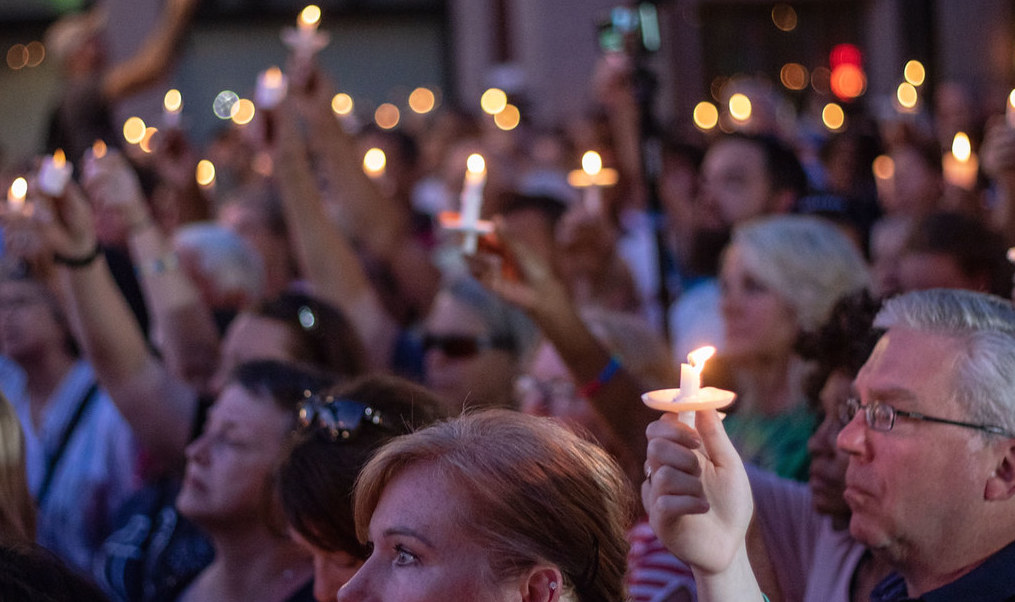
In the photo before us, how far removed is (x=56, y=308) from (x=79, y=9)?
12.2 meters

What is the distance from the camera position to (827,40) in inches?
598

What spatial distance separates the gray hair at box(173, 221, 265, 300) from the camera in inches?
176

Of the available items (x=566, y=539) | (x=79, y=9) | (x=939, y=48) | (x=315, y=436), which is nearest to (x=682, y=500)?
(x=566, y=539)

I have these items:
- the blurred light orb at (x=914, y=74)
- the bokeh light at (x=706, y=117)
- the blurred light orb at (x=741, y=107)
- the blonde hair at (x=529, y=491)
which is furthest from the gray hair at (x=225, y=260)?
the blurred light orb at (x=914, y=74)

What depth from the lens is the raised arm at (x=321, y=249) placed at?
13.3 feet

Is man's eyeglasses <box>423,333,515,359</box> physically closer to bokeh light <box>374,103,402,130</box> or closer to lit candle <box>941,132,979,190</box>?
lit candle <box>941,132,979,190</box>

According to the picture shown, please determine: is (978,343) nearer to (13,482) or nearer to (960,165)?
(13,482)

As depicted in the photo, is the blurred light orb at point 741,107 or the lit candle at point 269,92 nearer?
the lit candle at point 269,92

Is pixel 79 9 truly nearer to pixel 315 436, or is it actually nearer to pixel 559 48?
pixel 559 48

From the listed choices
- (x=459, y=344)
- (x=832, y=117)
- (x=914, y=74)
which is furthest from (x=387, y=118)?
(x=459, y=344)

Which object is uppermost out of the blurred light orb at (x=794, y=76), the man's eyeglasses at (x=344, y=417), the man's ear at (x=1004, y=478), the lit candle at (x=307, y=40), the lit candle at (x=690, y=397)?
the lit candle at (x=307, y=40)

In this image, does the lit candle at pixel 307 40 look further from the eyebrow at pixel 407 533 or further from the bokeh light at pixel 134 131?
the bokeh light at pixel 134 131

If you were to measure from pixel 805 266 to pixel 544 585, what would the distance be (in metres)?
1.89

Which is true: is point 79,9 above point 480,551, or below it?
above
